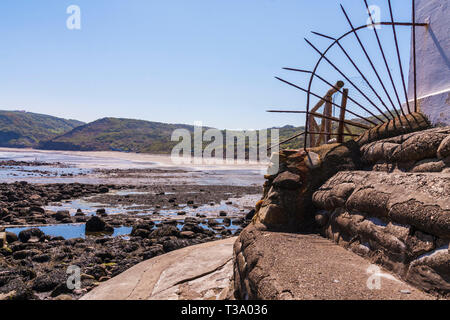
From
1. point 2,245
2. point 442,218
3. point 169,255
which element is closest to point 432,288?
point 442,218

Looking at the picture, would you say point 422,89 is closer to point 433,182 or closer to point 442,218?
point 433,182

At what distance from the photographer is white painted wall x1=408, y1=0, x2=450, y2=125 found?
5.76 meters

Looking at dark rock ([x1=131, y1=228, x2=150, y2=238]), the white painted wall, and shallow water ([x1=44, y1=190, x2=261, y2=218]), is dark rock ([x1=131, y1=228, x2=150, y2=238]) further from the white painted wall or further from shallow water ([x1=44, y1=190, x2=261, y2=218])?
the white painted wall

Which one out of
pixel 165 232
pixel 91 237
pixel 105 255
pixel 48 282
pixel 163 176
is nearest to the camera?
pixel 48 282

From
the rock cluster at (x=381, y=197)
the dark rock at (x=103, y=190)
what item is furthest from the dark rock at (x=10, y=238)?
the dark rock at (x=103, y=190)

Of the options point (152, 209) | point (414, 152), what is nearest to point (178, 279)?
point (414, 152)

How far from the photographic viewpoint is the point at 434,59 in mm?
6145

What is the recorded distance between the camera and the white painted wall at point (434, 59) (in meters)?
5.76

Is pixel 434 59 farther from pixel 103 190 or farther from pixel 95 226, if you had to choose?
pixel 103 190

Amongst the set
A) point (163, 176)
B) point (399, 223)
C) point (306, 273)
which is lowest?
point (163, 176)

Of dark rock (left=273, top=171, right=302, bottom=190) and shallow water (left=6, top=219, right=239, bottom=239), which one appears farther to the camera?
shallow water (left=6, top=219, right=239, bottom=239)

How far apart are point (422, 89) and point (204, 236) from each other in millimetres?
9460

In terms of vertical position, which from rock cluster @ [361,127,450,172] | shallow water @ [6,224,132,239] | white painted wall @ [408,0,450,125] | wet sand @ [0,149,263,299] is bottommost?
shallow water @ [6,224,132,239]

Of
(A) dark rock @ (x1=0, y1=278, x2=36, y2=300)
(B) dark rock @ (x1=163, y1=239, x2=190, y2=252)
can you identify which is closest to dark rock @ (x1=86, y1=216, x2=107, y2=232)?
(B) dark rock @ (x1=163, y1=239, x2=190, y2=252)
